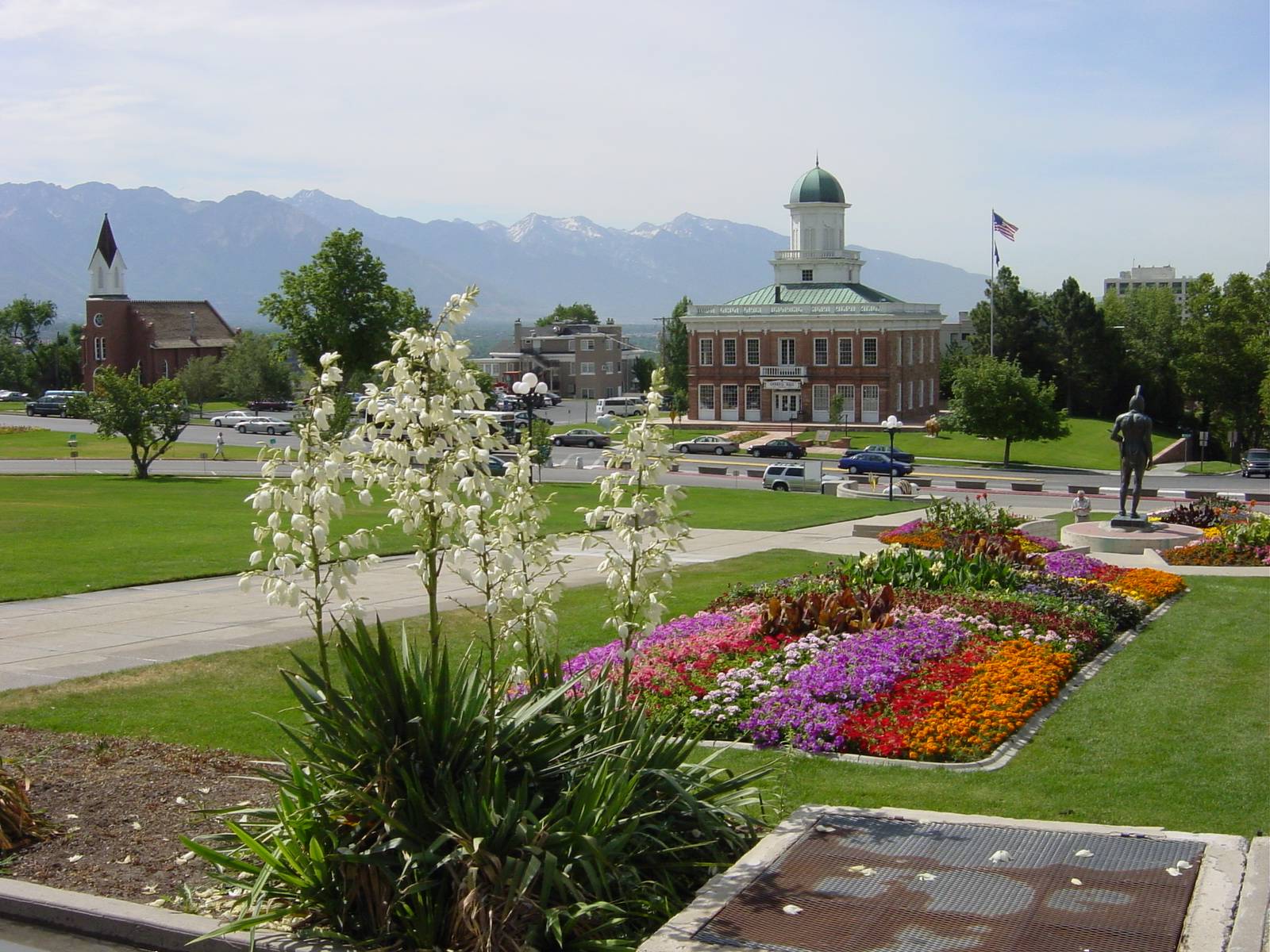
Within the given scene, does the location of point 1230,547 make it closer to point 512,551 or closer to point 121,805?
point 512,551

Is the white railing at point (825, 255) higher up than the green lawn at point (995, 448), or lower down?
higher up

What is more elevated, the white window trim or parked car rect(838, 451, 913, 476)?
the white window trim

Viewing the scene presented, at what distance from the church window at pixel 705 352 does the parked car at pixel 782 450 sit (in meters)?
20.6

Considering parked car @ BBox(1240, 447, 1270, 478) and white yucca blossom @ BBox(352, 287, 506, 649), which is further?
parked car @ BBox(1240, 447, 1270, 478)

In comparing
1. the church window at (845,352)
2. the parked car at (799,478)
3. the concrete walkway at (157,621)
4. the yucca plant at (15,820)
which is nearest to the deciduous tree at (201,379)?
the church window at (845,352)

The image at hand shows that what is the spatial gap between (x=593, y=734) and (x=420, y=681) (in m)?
1.25

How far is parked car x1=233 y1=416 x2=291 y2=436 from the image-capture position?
83.4m

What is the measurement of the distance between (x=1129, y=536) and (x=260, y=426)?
6681 centimetres

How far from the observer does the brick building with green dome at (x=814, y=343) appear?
9006 centimetres

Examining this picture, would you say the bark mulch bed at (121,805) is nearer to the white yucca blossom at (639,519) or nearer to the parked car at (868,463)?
the white yucca blossom at (639,519)

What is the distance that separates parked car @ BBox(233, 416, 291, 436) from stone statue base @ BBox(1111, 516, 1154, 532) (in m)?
61.1

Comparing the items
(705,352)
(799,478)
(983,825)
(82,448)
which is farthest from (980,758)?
(705,352)

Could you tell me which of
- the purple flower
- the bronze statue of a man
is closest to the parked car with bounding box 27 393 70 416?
the bronze statue of a man

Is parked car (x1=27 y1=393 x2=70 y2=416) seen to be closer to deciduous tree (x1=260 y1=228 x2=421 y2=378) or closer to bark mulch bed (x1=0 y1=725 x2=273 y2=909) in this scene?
deciduous tree (x1=260 y1=228 x2=421 y2=378)
